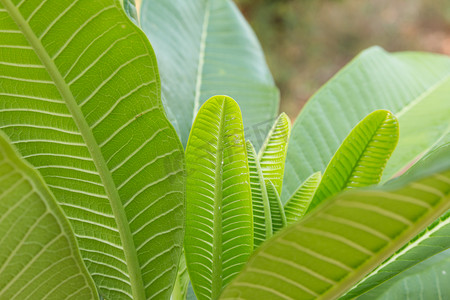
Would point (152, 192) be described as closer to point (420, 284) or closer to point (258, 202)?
point (258, 202)

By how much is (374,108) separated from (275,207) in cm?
26

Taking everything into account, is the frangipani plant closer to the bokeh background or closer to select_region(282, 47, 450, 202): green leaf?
select_region(282, 47, 450, 202): green leaf

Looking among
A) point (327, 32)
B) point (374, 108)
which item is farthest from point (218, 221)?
point (327, 32)

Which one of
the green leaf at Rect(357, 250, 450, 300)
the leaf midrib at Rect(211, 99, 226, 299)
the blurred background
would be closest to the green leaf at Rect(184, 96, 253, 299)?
the leaf midrib at Rect(211, 99, 226, 299)

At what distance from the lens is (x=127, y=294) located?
1.17 feet

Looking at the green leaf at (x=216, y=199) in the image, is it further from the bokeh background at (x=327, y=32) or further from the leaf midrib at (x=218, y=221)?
the bokeh background at (x=327, y=32)

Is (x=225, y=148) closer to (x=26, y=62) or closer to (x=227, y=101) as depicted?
(x=227, y=101)

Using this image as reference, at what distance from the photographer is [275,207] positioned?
1.14 feet

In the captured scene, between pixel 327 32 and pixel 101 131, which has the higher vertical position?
pixel 327 32

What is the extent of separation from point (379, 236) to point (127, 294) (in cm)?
20

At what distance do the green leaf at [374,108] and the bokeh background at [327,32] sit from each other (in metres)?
3.18

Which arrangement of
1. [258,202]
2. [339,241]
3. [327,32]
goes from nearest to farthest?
[339,241] → [258,202] → [327,32]

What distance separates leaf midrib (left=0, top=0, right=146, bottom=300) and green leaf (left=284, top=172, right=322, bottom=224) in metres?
0.12

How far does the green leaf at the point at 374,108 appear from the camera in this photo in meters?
0.51
